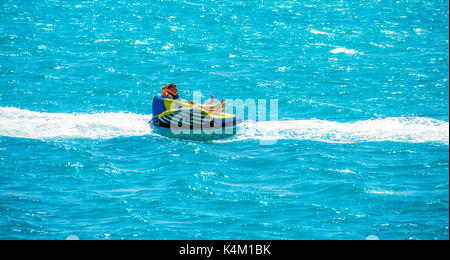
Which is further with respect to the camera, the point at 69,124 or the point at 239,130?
the point at 69,124

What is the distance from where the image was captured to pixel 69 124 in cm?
2030

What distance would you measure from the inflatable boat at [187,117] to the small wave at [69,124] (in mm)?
790

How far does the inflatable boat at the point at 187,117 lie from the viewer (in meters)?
19.0

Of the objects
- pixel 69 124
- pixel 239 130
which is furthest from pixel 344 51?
pixel 69 124

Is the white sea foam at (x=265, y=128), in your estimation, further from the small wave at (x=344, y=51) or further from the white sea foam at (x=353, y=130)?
the small wave at (x=344, y=51)

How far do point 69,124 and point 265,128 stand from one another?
6489mm

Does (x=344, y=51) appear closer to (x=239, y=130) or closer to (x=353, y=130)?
(x=353, y=130)

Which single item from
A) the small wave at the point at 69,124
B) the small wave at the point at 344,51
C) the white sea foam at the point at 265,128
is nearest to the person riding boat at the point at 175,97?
the white sea foam at the point at 265,128

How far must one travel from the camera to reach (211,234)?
1281 cm

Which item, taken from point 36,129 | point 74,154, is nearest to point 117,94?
point 36,129

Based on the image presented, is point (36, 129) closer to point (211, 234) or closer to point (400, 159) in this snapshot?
point (211, 234)

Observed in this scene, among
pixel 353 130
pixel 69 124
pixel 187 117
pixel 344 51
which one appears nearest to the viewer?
pixel 187 117

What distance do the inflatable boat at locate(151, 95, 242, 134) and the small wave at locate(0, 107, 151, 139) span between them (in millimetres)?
790
